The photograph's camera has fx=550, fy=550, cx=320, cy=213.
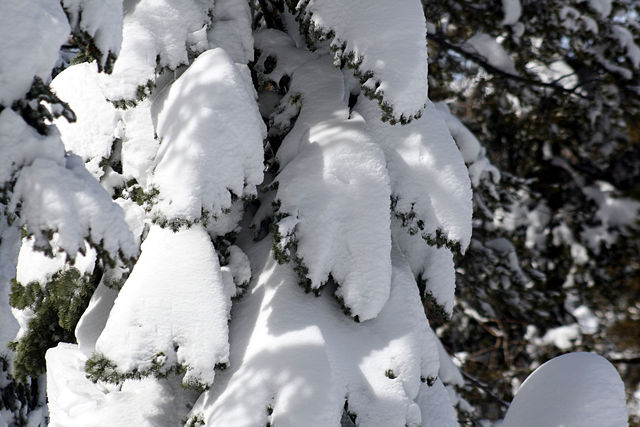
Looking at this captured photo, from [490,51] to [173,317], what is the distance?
15.7ft

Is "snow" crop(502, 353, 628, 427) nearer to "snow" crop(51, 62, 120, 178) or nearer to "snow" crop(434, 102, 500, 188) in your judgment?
"snow" crop(434, 102, 500, 188)

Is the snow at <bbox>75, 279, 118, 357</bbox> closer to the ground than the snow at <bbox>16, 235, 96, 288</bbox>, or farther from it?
closer to the ground

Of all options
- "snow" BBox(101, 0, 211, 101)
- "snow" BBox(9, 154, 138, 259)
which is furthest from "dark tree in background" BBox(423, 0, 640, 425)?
"snow" BBox(9, 154, 138, 259)

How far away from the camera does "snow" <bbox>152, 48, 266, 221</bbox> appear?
2.53 meters

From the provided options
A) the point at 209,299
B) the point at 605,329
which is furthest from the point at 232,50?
the point at 605,329

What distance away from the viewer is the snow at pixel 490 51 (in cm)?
596

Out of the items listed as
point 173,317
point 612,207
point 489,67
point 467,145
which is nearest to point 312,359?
point 173,317

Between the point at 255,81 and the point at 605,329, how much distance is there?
24.8 feet

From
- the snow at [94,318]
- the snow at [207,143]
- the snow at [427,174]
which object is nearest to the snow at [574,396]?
the snow at [427,174]

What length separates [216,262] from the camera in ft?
9.02

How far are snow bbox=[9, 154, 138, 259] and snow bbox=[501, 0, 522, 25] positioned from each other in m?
5.37

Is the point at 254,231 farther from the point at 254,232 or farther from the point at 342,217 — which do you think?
the point at 342,217

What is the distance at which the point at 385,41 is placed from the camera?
2842 millimetres

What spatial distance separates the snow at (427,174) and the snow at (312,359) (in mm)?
428
